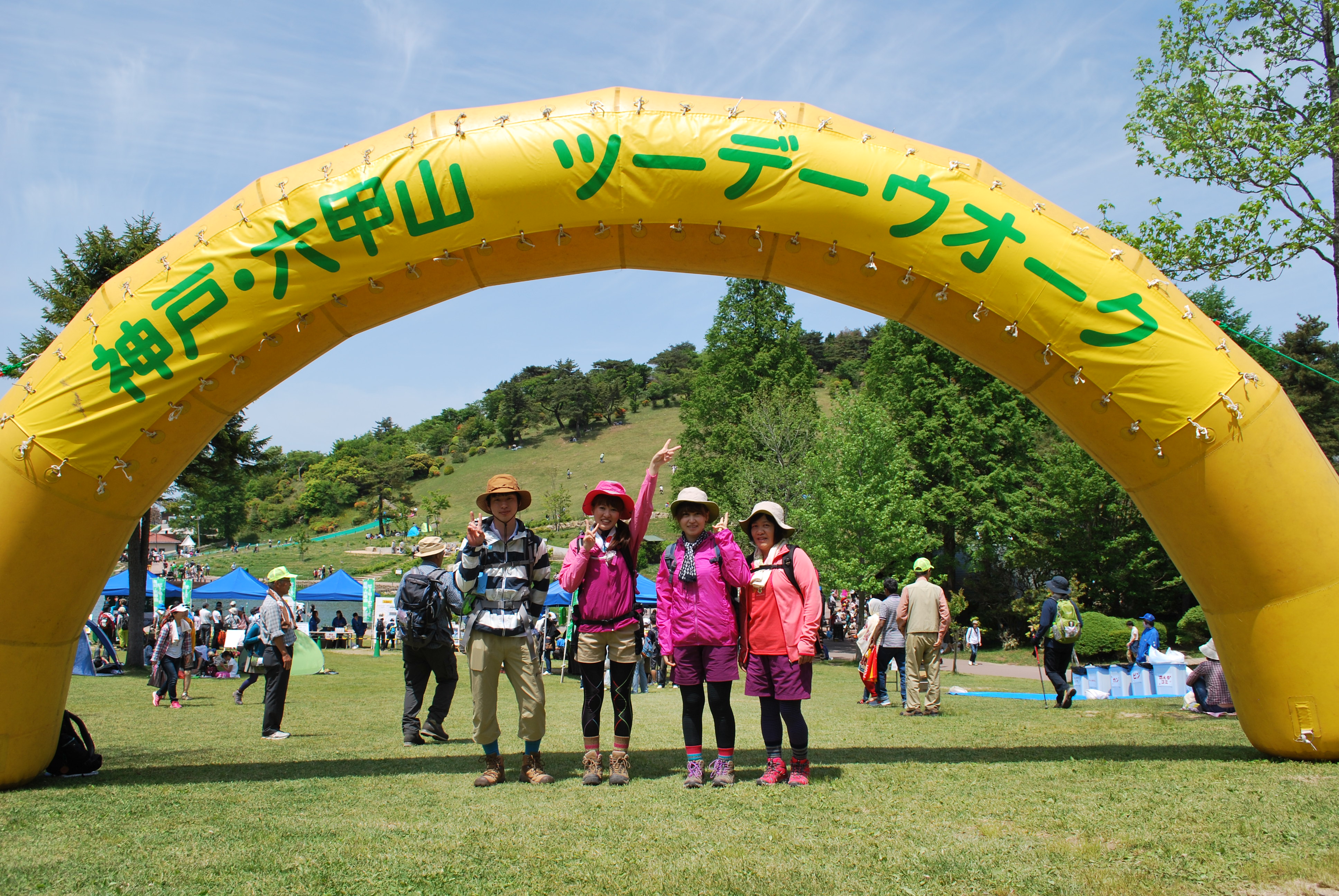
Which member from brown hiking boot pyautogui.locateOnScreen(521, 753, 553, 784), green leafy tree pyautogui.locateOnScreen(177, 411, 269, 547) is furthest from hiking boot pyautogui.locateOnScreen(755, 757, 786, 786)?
green leafy tree pyautogui.locateOnScreen(177, 411, 269, 547)

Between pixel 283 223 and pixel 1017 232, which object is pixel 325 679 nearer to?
pixel 283 223

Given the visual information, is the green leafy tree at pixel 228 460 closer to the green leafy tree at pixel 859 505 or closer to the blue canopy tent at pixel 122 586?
the blue canopy tent at pixel 122 586

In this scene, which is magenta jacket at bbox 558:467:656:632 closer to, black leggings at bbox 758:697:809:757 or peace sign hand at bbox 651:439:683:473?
peace sign hand at bbox 651:439:683:473

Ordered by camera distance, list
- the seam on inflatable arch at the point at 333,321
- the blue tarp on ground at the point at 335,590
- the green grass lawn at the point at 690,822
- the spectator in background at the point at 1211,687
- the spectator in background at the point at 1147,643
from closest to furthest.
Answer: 1. the green grass lawn at the point at 690,822
2. the seam on inflatable arch at the point at 333,321
3. the spectator in background at the point at 1211,687
4. the spectator in background at the point at 1147,643
5. the blue tarp on ground at the point at 335,590

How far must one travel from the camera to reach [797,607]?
5.77 m

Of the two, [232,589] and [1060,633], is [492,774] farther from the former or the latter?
[232,589]

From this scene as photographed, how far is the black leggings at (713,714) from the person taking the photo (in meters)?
5.59

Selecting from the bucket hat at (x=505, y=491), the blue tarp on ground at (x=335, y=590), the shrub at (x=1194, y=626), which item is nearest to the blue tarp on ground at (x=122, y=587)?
the blue tarp on ground at (x=335, y=590)

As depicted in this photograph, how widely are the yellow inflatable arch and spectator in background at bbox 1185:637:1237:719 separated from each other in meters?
3.27

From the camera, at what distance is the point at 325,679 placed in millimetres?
17812

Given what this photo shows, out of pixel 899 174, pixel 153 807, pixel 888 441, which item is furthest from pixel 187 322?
pixel 888 441

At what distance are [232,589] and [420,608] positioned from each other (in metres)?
23.3

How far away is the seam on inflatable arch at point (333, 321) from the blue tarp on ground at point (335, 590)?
26263mm

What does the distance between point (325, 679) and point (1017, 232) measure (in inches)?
641
